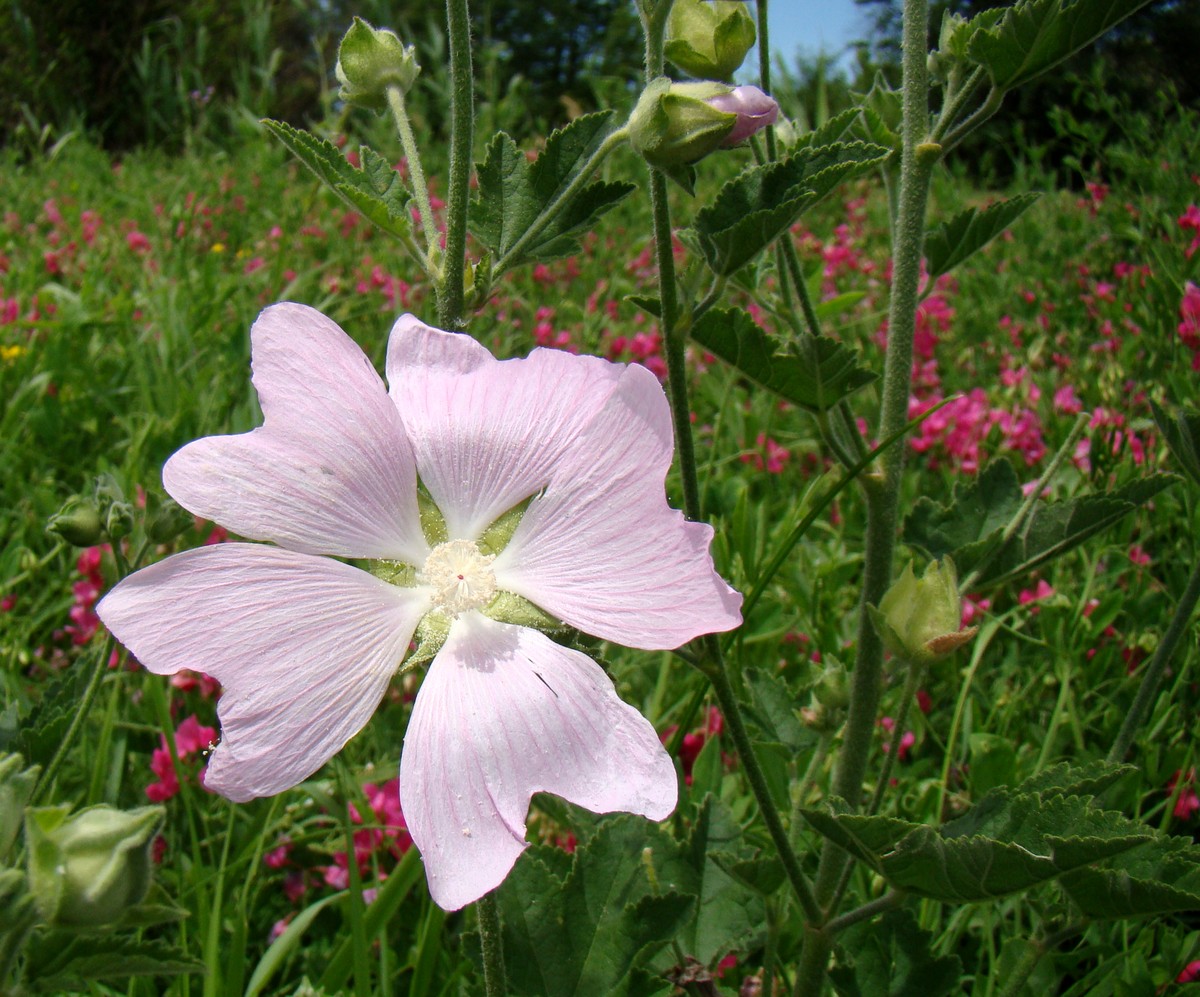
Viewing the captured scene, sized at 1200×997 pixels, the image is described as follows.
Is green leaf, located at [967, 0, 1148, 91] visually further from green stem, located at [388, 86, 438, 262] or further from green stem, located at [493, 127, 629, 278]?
green stem, located at [388, 86, 438, 262]

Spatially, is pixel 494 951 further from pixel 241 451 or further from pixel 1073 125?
pixel 1073 125

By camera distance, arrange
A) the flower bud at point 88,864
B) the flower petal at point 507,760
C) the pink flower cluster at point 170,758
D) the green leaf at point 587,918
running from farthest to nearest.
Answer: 1. the pink flower cluster at point 170,758
2. the green leaf at point 587,918
3. the flower petal at point 507,760
4. the flower bud at point 88,864

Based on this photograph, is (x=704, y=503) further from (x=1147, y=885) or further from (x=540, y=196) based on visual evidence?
(x=1147, y=885)

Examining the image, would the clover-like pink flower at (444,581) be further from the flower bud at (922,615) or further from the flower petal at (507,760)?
the flower bud at (922,615)

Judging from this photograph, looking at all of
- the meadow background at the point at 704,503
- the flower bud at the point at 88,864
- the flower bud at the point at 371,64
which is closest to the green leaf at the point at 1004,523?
the meadow background at the point at 704,503

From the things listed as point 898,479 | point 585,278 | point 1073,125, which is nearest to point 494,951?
point 898,479
